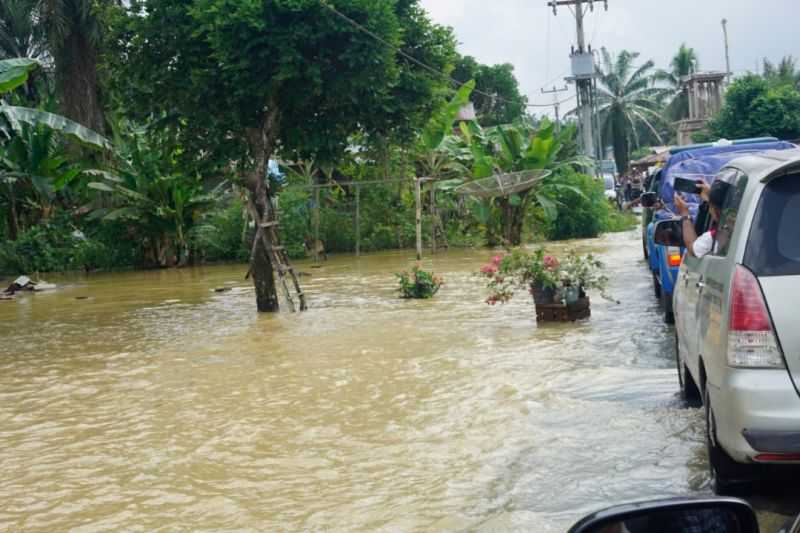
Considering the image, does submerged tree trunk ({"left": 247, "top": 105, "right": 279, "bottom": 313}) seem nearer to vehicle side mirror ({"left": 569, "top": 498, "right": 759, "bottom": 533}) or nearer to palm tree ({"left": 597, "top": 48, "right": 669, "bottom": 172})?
vehicle side mirror ({"left": 569, "top": 498, "right": 759, "bottom": 533})

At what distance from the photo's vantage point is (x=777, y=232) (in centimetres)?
459

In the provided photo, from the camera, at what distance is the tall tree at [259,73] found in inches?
552

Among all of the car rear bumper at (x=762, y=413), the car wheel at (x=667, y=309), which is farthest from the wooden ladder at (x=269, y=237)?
the car rear bumper at (x=762, y=413)

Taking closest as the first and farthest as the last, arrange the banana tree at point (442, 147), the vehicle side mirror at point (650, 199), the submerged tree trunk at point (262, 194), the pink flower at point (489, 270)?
1. the vehicle side mirror at point (650, 199)
2. the pink flower at point (489, 270)
3. the submerged tree trunk at point (262, 194)
4. the banana tree at point (442, 147)

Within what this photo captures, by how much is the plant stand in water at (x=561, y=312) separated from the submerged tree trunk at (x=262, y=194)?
4773 mm

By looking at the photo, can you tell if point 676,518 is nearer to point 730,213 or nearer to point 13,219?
point 730,213

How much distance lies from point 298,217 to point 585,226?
32.5 ft

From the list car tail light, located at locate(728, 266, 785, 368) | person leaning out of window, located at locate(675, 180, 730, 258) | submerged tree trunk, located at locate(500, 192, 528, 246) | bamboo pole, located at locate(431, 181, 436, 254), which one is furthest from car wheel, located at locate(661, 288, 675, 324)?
submerged tree trunk, located at locate(500, 192, 528, 246)

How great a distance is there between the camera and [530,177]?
26.9 meters

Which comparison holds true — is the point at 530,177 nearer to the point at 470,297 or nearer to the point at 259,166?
the point at 470,297

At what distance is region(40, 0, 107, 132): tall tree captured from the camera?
28.9 meters

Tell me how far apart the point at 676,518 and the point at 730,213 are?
366 centimetres

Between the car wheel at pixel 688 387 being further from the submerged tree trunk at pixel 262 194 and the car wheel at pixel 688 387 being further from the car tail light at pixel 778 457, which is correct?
the submerged tree trunk at pixel 262 194


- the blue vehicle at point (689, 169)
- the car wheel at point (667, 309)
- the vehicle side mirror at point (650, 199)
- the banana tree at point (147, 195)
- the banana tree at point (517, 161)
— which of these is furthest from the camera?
the banana tree at point (517, 161)
